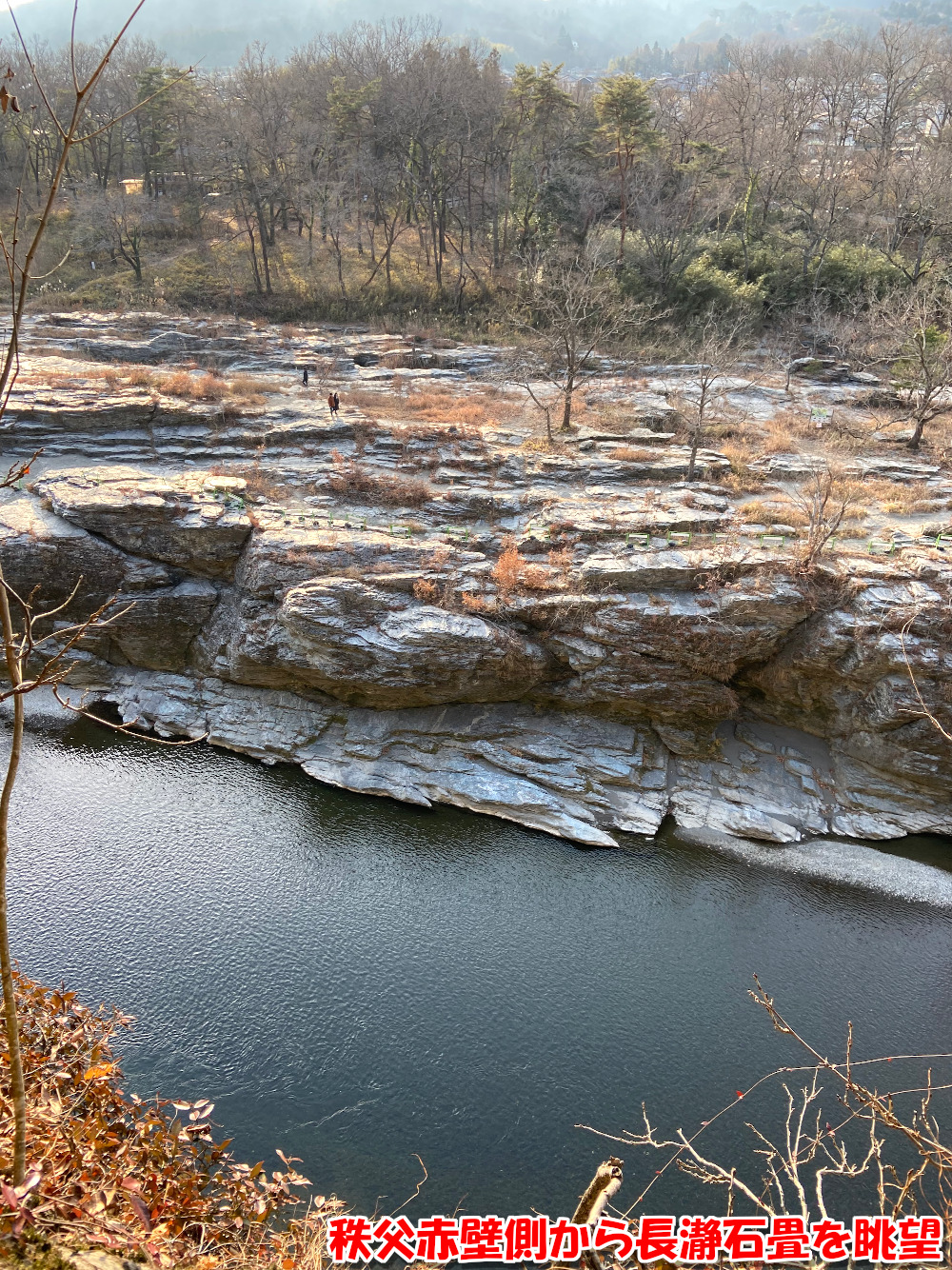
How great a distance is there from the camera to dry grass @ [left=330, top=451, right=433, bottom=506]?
23734 millimetres

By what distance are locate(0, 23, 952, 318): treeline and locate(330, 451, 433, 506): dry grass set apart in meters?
22.0

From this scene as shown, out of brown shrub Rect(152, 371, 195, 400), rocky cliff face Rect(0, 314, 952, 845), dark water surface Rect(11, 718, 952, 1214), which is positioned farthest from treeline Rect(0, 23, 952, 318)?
dark water surface Rect(11, 718, 952, 1214)

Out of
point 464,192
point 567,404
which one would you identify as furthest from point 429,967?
point 464,192

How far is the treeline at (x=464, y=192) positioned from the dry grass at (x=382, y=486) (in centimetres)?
2203

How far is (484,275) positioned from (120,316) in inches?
Result: 821

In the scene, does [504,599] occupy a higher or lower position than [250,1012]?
higher

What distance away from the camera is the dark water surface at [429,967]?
1144 cm

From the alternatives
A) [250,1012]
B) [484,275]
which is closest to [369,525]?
[250,1012]

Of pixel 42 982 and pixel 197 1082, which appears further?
pixel 42 982

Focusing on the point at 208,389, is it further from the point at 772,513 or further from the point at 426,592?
the point at 772,513

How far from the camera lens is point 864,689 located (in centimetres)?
1878

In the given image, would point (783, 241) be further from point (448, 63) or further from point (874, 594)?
point (874, 594)

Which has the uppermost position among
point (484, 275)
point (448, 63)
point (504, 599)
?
point (448, 63)

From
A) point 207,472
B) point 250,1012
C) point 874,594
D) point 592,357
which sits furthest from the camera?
point 592,357
